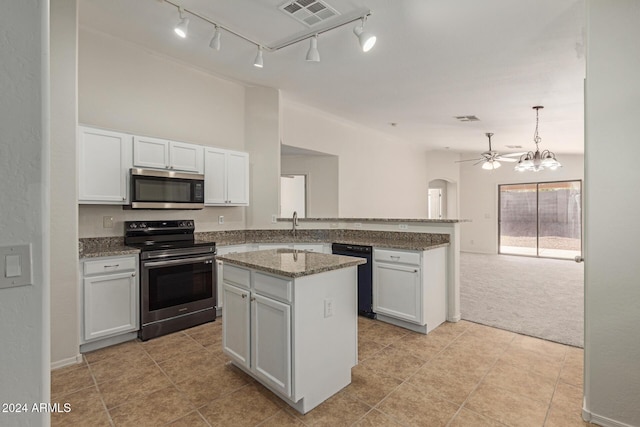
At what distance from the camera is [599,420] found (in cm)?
191

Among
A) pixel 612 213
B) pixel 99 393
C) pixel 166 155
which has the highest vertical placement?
pixel 166 155

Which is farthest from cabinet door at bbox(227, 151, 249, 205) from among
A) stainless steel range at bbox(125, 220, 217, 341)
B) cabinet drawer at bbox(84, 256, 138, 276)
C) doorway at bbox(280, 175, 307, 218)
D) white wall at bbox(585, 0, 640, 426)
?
white wall at bbox(585, 0, 640, 426)

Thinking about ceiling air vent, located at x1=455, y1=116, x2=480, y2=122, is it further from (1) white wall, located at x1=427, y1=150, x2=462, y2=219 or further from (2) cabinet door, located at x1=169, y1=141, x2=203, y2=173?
(2) cabinet door, located at x1=169, y1=141, x2=203, y2=173

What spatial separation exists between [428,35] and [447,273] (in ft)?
8.34

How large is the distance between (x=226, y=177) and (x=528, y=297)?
4.57 metres

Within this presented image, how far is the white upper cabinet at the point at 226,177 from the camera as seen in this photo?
13.0ft

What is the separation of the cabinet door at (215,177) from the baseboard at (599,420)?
3.83 m

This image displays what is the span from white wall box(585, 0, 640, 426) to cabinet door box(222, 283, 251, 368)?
2206mm

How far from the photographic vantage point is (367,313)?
12.4 feet

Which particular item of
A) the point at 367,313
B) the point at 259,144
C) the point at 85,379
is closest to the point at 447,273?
the point at 367,313

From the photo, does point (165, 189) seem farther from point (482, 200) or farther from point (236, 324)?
point (482, 200)

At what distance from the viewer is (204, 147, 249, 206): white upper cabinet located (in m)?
3.96

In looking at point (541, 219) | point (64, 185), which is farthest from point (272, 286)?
point (541, 219)

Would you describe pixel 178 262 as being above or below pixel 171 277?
above
